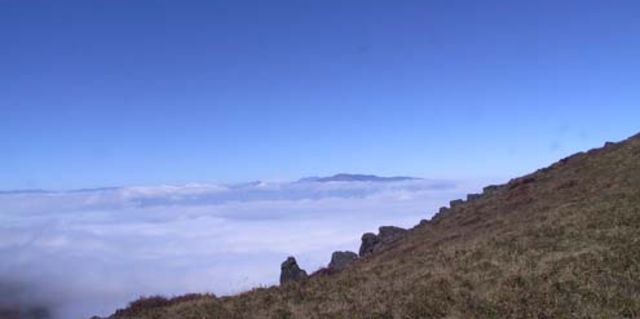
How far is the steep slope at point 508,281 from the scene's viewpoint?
49.6 ft

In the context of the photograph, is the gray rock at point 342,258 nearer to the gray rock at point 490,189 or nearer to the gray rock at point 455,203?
the gray rock at point 455,203

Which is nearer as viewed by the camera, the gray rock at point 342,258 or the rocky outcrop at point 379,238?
the gray rock at point 342,258

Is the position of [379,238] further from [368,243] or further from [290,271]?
[290,271]

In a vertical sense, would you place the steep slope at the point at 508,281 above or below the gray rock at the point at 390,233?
below

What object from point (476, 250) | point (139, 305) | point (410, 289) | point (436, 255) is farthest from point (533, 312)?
point (139, 305)

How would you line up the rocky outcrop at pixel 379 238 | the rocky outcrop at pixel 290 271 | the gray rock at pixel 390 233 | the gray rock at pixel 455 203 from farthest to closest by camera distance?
the gray rock at pixel 455 203 < the rocky outcrop at pixel 379 238 < the gray rock at pixel 390 233 < the rocky outcrop at pixel 290 271

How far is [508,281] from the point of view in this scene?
57.7ft

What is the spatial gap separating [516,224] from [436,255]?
6.84m

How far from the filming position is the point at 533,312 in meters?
14.2

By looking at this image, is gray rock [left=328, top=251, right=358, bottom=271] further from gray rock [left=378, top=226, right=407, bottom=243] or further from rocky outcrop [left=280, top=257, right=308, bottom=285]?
→ rocky outcrop [left=280, top=257, right=308, bottom=285]

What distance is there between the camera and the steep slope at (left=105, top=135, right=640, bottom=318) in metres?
15.1

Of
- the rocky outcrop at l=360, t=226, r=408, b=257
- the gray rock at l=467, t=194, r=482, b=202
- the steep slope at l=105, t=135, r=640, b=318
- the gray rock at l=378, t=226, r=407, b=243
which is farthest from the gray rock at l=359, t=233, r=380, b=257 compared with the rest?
the steep slope at l=105, t=135, r=640, b=318

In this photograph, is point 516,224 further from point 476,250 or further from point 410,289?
point 410,289

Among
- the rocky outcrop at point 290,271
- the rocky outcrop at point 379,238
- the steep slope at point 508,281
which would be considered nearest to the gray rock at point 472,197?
the rocky outcrop at point 379,238
